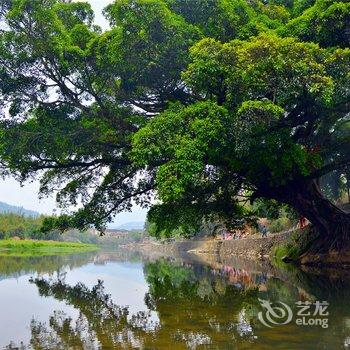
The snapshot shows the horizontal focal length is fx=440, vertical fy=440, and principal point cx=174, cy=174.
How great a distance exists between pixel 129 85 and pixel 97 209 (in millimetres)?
6429

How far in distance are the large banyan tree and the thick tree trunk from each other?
0.17 ft

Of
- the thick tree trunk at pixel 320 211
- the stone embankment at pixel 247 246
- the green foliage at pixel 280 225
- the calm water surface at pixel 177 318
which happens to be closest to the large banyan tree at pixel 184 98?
the thick tree trunk at pixel 320 211

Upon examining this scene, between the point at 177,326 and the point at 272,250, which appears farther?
the point at 272,250

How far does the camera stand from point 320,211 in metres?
18.8

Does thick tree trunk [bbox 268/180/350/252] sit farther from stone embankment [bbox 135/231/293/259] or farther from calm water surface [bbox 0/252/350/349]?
stone embankment [bbox 135/231/293/259]

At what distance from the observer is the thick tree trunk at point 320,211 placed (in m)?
18.1

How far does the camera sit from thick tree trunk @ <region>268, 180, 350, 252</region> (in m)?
18.1

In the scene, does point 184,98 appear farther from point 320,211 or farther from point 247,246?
point 247,246

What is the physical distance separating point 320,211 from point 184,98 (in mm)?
7665

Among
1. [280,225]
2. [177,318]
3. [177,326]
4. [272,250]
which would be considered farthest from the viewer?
[280,225]

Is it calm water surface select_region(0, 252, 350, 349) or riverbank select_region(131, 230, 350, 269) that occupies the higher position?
riverbank select_region(131, 230, 350, 269)

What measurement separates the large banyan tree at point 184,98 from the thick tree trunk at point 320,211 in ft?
0.17

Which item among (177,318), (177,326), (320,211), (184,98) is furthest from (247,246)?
(177,326)

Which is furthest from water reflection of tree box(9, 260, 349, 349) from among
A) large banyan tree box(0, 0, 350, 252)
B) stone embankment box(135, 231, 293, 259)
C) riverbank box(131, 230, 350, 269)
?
stone embankment box(135, 231, 293, 259)
